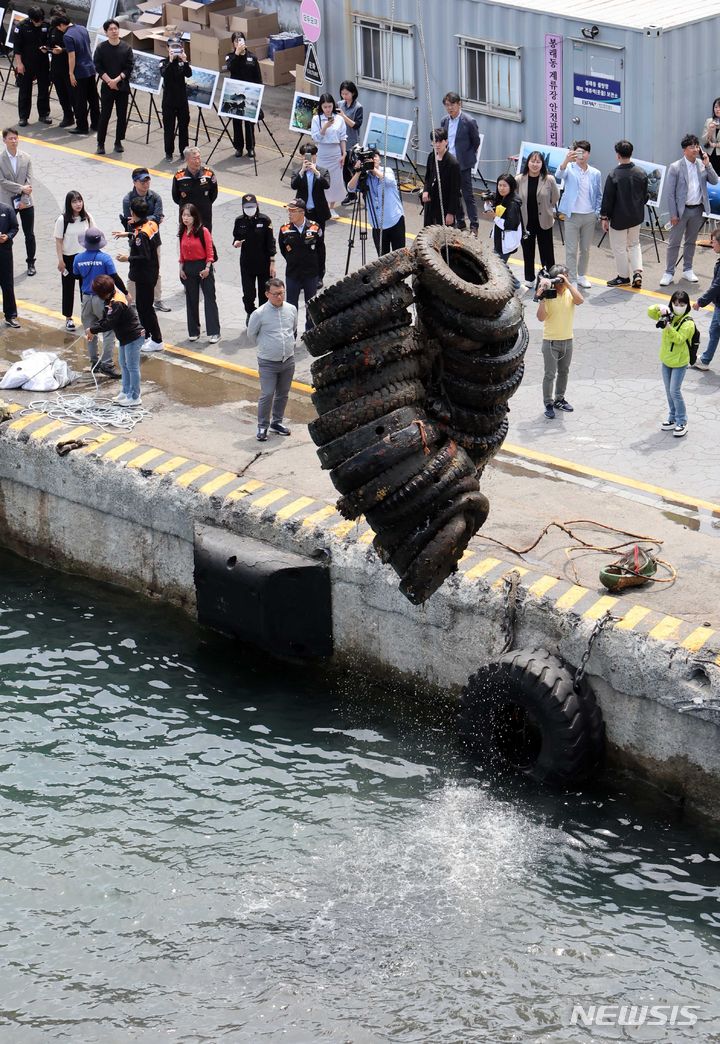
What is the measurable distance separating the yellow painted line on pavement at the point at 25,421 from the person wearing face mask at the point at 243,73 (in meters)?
10.0

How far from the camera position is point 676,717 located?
52.0 feet

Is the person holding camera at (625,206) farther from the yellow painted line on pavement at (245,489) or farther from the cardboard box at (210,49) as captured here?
the cardboard box at (210,49)

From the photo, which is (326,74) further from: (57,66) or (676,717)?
(676,717)

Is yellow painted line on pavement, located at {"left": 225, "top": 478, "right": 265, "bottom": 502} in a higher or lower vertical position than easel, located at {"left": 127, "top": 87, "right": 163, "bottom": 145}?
lower

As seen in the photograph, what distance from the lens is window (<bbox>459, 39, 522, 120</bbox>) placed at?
26250 millimetres

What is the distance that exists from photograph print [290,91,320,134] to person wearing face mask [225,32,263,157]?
0.83 meters

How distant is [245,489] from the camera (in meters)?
18.8

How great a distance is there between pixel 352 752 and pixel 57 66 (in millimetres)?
17310

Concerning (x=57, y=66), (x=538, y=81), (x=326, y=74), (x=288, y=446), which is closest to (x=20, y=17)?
(x=57, y=66)

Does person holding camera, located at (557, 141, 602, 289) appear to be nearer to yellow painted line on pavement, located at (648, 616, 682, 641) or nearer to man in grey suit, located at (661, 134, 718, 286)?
man in grey suit, located at (661, 134, 718, 286)

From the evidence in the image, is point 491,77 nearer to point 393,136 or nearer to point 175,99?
point 393,136

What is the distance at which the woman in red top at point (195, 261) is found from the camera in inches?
872

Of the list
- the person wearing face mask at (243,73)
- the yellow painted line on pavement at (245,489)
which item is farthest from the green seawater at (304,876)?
the person wearing face mask at (243,73)

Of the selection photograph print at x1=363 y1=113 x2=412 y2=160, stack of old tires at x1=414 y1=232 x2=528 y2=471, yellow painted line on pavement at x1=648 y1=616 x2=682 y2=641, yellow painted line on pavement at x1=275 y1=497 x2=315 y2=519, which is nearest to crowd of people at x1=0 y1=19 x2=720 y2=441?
photograph print at x1=363 y1=113 x2=412 y2=160
